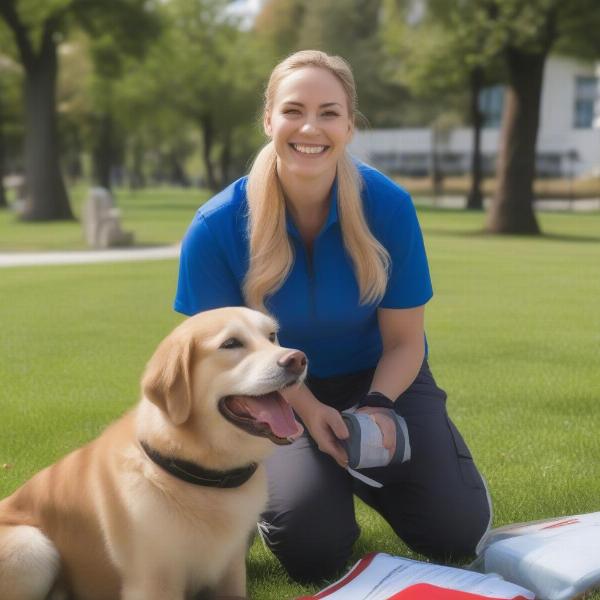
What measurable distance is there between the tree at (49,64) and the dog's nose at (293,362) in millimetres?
29071

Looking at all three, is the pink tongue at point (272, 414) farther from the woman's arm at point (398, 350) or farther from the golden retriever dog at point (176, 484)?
the woman's arm at point (398, 350)

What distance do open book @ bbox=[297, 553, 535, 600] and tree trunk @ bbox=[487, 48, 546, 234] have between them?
21.0 m

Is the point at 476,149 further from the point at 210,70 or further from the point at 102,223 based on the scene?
the point at 102,223

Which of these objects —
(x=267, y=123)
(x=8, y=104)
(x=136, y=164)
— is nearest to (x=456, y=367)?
(x=267, y=123)

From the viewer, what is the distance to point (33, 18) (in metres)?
30.1

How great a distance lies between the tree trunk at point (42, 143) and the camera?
30672 mm

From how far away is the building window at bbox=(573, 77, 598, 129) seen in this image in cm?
5631

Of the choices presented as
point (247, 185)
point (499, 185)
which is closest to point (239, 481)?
point (247, 185)

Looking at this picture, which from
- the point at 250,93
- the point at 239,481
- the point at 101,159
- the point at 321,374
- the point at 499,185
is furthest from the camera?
the point at 101,159

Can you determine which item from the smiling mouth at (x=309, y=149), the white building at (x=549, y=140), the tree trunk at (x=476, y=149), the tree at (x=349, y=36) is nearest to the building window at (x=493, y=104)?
the white building at (x=549, y=140)

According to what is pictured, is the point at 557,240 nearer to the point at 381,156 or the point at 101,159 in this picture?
the point at 381,156

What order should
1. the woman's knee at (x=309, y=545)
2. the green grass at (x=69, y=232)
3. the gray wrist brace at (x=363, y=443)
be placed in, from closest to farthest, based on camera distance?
the gray wrist brace at (x=363, y=443), the woman's knee at (x=309, y=545), the green grass at (x=69, y=232)

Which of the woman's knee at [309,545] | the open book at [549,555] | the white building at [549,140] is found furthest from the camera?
the white building at [549,140]

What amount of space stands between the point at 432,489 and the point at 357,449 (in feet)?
1.89
